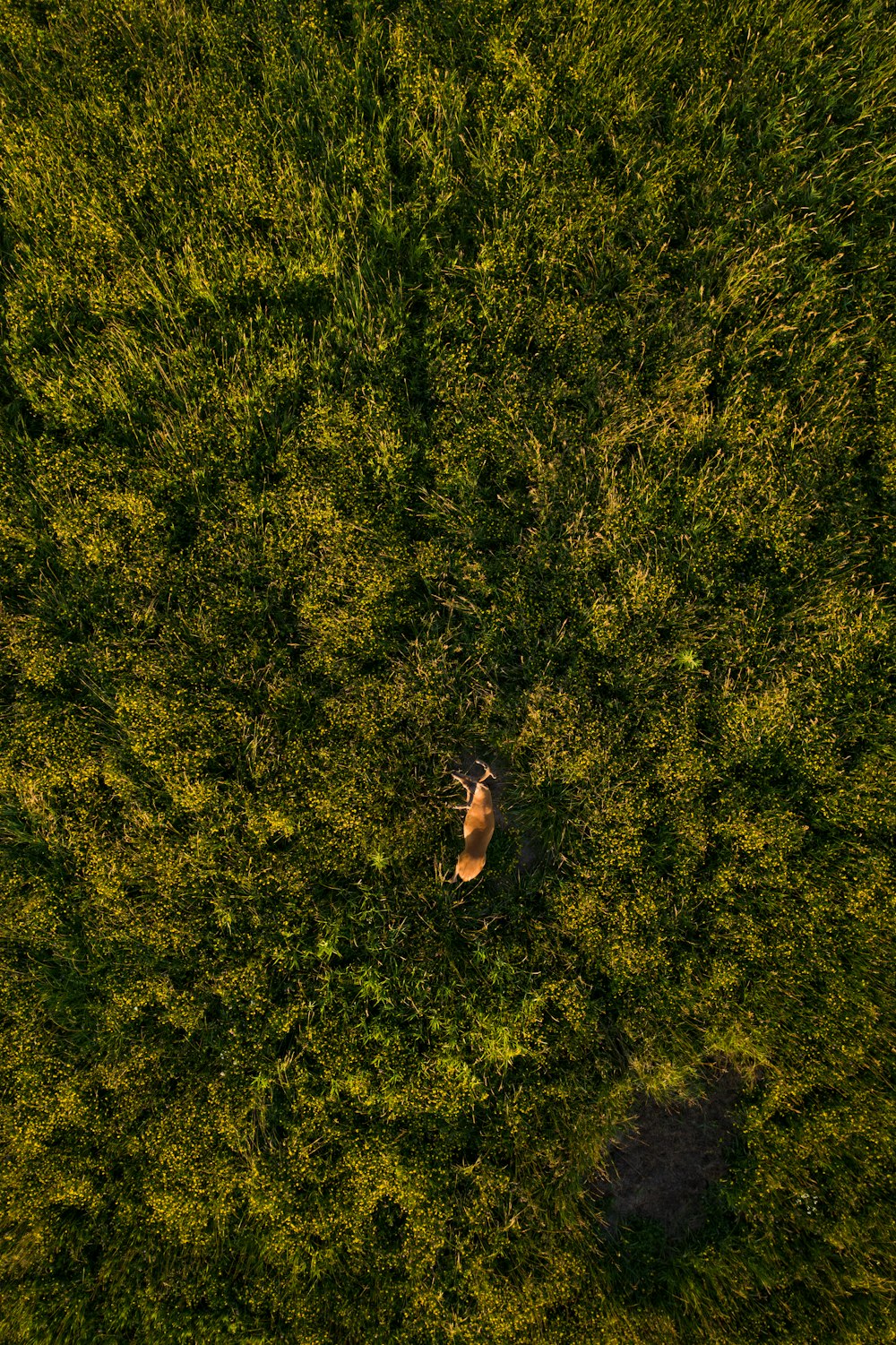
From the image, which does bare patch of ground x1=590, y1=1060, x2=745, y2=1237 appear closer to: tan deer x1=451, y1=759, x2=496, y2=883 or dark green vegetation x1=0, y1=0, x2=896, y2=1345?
dark green vegetation x1=0, y1=0, x2=896, y2=1345

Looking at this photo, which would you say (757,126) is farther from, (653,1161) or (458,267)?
(653,1161)

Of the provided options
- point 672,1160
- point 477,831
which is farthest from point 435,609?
point 672,1160

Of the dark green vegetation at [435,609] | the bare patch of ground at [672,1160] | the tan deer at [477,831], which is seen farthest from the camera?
the bare patch of ground at [672,1160]

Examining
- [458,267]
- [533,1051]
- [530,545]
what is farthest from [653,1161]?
[458,267]

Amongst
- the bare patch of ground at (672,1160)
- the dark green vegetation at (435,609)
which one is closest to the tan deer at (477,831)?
the dark green vegetation at (435,609)

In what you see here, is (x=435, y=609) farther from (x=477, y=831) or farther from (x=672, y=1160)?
(x=672, y=1160)

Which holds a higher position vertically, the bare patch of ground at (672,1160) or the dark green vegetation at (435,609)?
the dark green vegetation at (435,609)

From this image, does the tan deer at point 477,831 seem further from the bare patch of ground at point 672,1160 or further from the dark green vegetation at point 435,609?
the bare patch of ground at point 672,1160

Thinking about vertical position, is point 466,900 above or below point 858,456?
below
